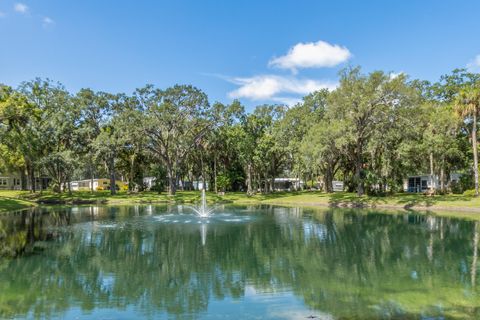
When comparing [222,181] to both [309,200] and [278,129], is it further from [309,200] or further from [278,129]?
[309,200]

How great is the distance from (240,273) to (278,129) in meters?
42.6

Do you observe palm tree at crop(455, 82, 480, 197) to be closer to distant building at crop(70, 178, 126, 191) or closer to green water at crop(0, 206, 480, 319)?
green water at crop(0, 206, 480, 319)

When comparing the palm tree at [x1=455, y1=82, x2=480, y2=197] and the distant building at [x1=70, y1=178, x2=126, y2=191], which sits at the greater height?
the palm tree at [x1=455, y1=82, x2=480, y2=197]

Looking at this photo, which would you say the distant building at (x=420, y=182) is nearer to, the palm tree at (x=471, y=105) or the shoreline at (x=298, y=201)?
the shoreline at (x=298, y=201)

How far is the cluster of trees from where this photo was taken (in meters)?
41.5

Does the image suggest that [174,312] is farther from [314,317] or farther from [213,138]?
[213,138]

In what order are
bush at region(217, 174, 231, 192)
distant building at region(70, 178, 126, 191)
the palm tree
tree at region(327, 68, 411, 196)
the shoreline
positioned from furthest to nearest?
distant building at region(70, 178, 126, 191) → bush at region(217, 174, 231, 192) → tree at region(327, 68, 411, 196) → the palm tree → the shoreline

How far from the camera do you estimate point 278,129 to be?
55.2 metres

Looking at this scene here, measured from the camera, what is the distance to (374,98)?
4131 centimetres

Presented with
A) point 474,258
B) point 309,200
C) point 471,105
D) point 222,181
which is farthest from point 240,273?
point 222,181

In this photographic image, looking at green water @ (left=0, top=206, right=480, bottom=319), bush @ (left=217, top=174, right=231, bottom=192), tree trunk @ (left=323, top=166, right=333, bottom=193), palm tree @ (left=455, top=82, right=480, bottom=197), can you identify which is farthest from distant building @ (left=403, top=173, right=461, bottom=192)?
green water @ (left=0, top=206, right=480, bottom=319)

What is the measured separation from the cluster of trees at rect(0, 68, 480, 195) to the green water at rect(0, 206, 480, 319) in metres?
19.4

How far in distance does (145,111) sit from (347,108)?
25.3 meters

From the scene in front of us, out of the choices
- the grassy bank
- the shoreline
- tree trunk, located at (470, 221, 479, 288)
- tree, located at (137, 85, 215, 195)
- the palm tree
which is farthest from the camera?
tree, located at (137, 85, 215, 195)
